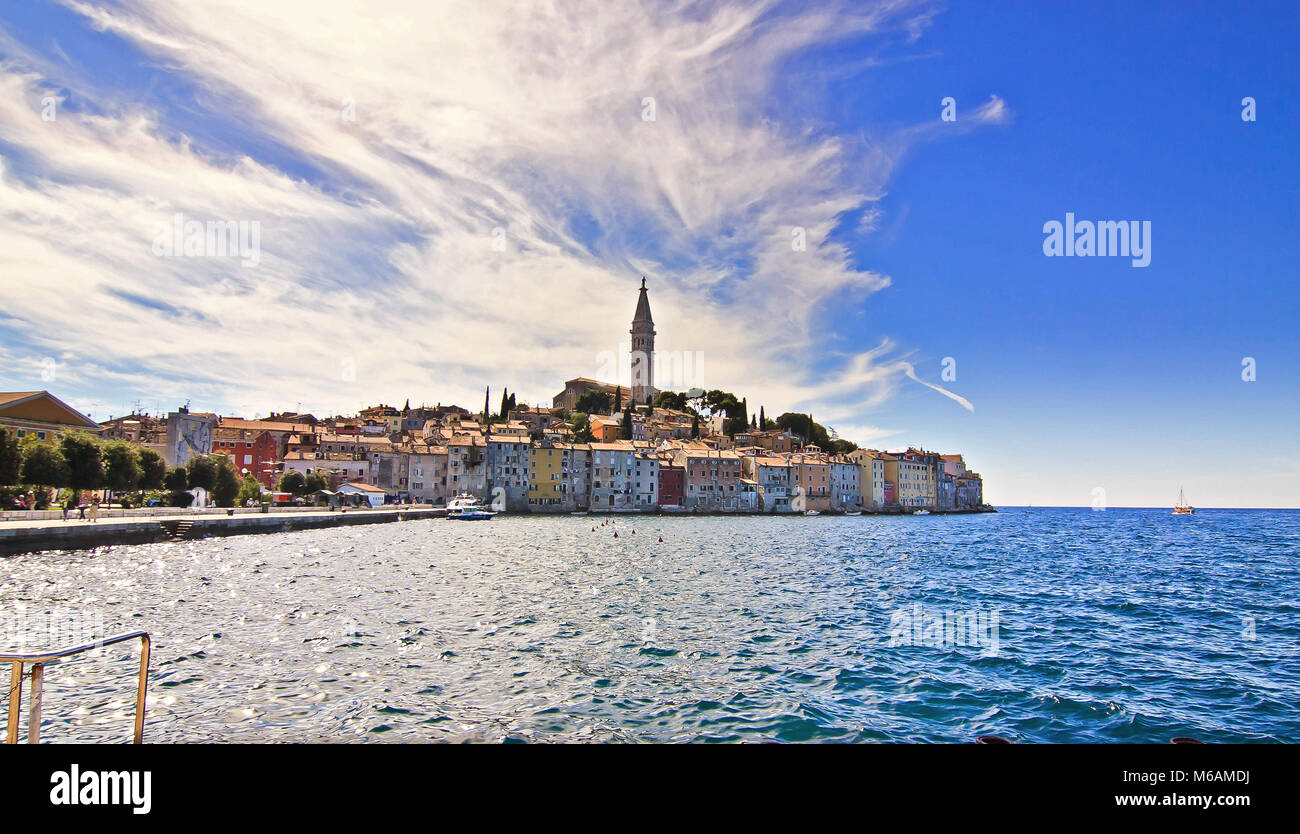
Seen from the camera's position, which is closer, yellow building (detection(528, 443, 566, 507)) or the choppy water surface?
the choppy water surface

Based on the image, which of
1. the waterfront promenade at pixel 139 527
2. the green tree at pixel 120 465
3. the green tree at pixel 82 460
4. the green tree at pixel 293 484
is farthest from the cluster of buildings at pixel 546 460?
the waterfront promenade at pixel 139 527

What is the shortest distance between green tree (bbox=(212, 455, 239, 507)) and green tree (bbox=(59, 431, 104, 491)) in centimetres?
1357

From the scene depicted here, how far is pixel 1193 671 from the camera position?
46.8ft

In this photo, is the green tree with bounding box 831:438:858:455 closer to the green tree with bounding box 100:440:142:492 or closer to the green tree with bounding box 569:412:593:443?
the green tree with bounding box 569:412:593:443

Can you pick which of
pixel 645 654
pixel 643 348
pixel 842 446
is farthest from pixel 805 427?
pixel 645 654

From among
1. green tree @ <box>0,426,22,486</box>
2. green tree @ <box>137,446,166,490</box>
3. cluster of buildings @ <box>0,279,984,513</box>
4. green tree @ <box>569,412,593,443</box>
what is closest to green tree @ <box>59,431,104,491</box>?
green tree @ <box>0,426,22,486</box>

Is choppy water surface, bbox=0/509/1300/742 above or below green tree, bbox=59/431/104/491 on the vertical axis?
below

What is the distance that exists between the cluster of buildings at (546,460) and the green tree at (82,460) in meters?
23.5

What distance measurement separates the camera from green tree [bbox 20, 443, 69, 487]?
39.5 meters

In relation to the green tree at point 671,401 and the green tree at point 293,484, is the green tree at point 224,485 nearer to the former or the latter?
the green tree at point 293,484

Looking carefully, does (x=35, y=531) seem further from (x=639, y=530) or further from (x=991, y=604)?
(x=639, y=530)
